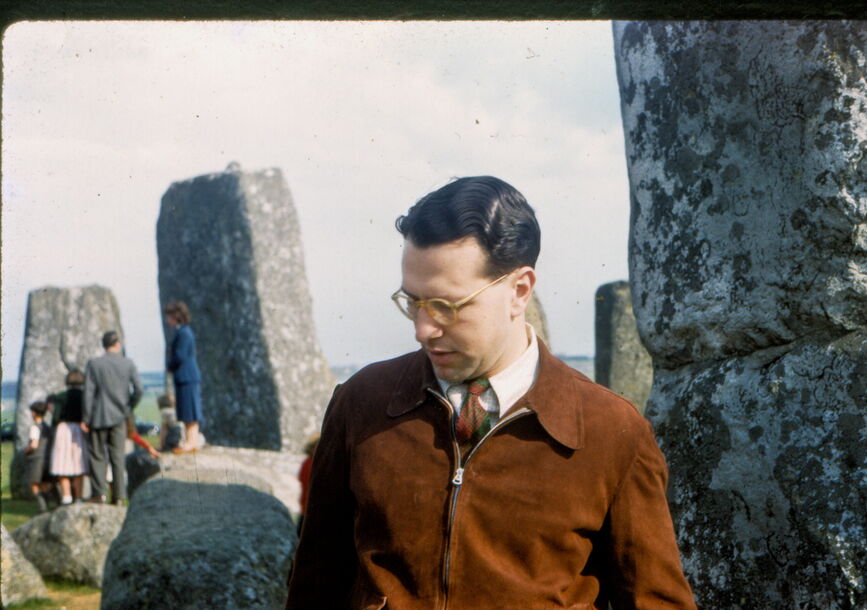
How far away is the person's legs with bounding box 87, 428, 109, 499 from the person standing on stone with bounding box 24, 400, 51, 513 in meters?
0.84

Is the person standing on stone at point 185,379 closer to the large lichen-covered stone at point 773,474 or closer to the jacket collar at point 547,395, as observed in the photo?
the large lichen-covered stone at point 773,474

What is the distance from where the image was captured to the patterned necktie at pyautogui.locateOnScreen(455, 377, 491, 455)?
2.27m

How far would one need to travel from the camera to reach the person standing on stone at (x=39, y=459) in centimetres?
1109

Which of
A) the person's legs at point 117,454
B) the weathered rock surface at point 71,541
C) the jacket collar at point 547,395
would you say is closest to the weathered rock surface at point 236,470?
the person's legs at point 117,454

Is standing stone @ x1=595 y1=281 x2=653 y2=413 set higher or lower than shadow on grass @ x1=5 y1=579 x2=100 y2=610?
higher

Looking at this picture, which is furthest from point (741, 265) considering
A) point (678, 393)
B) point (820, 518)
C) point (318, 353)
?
point (318, 353)

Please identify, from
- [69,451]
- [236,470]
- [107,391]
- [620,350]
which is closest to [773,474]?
[236,470]

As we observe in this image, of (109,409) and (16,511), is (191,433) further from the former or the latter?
(16,511)

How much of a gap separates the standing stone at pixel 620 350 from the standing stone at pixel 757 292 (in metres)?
8.32

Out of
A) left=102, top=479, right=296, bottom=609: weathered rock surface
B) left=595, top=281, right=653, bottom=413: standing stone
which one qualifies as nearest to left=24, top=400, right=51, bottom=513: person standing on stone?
left=595, top=281, right=653, bottom=413: standing stone

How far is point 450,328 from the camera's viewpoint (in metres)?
2.20

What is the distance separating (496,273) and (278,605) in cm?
295

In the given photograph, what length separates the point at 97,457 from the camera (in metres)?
10.5

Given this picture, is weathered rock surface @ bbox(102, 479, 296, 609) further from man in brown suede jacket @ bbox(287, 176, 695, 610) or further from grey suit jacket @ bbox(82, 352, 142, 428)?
grey suit jacket @ bbox(82, 352, 142, 428)
